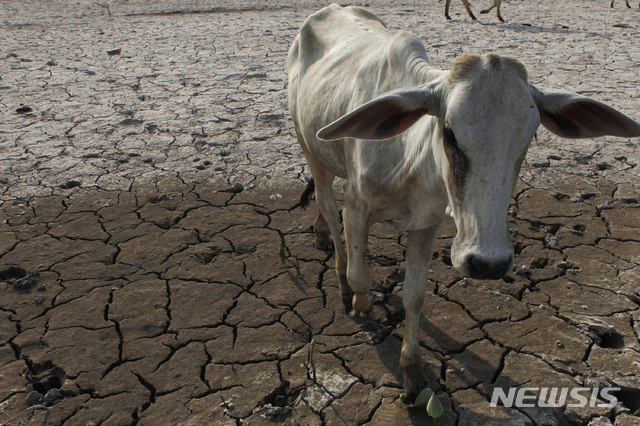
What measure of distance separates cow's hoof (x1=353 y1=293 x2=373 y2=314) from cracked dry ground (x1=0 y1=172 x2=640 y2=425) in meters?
0.07

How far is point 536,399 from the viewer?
2.77 metres

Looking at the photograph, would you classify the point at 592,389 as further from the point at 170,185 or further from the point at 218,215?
the point at 170,185

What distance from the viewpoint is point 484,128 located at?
1.90 meters

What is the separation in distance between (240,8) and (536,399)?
41.1ft

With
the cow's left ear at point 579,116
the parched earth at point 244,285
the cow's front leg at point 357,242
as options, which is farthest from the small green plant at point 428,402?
the cow's left ear at point 579,116

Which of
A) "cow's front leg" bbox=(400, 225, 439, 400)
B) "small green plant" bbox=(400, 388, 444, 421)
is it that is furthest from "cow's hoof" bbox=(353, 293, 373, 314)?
"small green plant" bbox=(400, 388, 444, 421)

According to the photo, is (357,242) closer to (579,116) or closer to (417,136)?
(417,136)

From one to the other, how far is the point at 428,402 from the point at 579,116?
1379mm

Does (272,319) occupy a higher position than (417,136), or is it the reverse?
(417,136)

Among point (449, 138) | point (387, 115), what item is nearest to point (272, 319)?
point (387, 115)

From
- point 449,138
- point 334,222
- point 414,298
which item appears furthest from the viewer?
point 334,222

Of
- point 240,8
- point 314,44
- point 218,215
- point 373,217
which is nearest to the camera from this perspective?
point 373,217

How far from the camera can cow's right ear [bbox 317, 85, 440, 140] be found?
2.15 meters

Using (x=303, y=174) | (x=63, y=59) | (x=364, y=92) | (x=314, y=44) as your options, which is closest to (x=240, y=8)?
(x=63, y=59)
